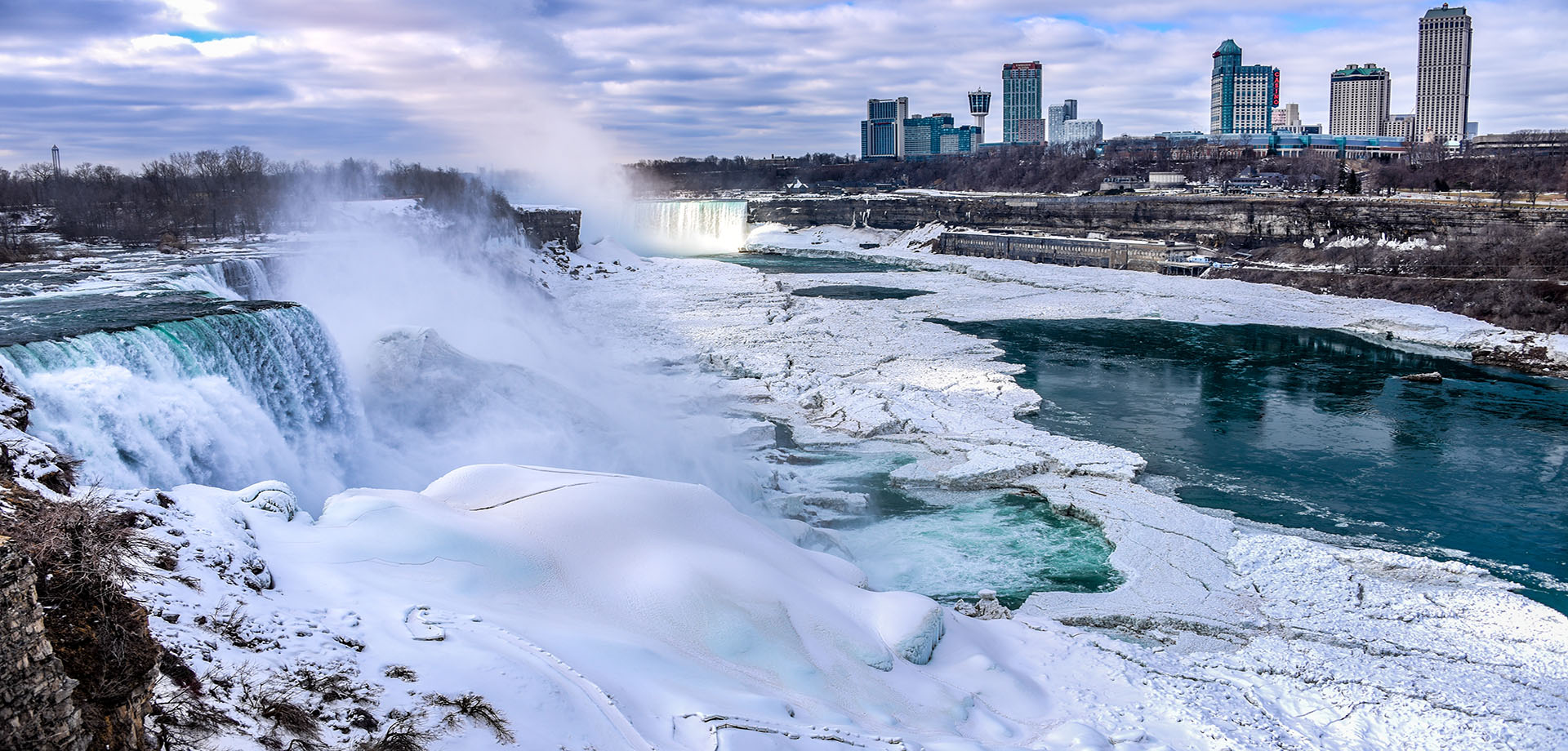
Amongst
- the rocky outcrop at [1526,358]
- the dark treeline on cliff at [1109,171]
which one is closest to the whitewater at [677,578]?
the rocky outcrop at [1526,358]

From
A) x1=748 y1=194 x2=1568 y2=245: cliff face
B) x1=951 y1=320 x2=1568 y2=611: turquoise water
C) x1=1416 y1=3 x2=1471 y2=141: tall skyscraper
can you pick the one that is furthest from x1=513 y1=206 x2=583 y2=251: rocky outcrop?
x1=1416 y1=3 x2=1471 y2=141: tall skyscraper

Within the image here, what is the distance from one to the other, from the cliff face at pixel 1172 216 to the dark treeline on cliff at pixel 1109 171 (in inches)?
333

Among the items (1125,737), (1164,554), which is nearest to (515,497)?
(1125,737)

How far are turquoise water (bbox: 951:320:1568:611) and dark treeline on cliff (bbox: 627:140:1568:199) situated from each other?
29.8 metres

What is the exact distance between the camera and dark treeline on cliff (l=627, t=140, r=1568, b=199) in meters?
62.2

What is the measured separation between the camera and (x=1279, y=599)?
1135 centimetres

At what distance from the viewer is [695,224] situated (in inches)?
2837

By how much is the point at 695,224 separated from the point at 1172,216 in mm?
32613

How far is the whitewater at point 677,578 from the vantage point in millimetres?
6465

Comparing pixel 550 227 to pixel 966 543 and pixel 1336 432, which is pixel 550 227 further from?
pixel 966 543

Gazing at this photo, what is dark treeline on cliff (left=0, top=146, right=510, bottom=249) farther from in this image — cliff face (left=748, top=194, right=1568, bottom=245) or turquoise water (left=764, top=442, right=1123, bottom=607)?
cliff face (left=748, top=194, right=1568, bottom=245)

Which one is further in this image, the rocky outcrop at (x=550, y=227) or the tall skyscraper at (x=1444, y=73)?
the tall skyscraper at (x=1444, y=73)

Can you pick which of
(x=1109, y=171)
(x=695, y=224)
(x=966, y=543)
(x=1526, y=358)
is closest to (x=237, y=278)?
(x=966, y=543)

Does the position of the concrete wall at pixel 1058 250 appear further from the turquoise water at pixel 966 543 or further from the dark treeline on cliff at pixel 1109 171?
the turquoise water at pixel 966 543
